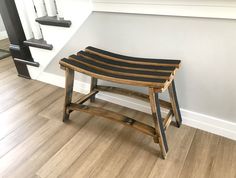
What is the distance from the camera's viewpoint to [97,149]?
124 centimetres

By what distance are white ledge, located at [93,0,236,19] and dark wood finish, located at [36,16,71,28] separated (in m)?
0.23

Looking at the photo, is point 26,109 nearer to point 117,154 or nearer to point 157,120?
point 117,154

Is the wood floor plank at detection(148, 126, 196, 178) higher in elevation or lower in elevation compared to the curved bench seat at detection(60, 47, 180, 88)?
lower

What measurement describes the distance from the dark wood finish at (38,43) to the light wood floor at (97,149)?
18.4 inches

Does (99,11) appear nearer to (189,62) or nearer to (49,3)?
(49,3)

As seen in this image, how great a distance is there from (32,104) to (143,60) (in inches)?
38.8

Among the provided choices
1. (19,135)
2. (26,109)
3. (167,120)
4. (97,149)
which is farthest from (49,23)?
(167,120)

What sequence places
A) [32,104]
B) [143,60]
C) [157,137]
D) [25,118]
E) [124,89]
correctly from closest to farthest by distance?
[157,137]
[143,60]
[124,89]
[25,118]
[32,104]

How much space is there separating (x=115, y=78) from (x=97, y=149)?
46cm

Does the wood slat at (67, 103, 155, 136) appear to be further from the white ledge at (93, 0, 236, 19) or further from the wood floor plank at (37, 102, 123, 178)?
the white ledge at (93, 0, 236, 19)

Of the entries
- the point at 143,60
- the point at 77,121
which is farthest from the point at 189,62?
the point at 77,121

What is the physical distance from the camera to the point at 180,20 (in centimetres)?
110

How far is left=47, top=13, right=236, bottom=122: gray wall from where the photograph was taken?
1.06m

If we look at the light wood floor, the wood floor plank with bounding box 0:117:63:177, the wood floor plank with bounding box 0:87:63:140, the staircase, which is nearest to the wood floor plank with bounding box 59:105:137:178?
the light wood floor
